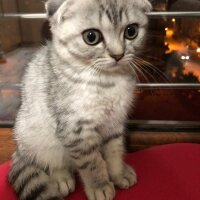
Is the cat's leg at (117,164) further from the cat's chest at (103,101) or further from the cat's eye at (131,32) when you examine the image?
the cat's eye at (131,32)

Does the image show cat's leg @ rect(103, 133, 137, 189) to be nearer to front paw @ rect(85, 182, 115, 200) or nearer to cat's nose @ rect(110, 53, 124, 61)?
front paw @ rect(85, 182, 115, 200)

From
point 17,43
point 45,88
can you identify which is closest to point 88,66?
point 45,88

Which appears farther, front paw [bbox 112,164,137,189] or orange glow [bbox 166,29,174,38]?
orange glow [bbox 166,29,174,38]

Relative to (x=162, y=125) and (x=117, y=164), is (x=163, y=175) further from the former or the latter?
(x=162, y=125)

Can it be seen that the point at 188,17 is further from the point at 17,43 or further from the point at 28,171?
the point at 28,171

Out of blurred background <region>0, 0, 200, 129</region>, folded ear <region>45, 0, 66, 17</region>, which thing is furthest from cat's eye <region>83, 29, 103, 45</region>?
blurred background <region>0, 0, 200, 129</region>

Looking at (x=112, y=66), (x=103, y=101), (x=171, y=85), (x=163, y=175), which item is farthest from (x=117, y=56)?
(x=171, y=85)

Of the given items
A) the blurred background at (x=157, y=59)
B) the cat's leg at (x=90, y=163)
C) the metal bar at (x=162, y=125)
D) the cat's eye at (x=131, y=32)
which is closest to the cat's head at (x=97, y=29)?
the cat's eye at (x=131, y=32)
